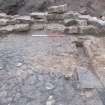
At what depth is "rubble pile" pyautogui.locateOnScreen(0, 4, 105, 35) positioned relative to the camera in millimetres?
4238

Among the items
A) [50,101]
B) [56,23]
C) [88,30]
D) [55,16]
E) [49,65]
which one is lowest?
[50,101]

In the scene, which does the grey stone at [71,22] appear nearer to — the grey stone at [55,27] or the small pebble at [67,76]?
the grey stone at [55,27]

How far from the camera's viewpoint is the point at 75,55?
10.9 ft

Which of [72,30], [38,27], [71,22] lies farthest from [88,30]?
[38,27]

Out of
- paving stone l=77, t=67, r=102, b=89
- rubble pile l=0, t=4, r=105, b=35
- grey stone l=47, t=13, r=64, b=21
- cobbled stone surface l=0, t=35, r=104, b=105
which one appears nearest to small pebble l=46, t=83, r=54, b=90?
cobbled stone surface l=0, t=35, r=104, b=105

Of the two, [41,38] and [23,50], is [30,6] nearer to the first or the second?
[41,38]

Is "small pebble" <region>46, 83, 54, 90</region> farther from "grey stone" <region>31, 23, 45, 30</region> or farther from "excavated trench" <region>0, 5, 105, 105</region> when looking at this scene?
"grey stone" <region>31, 23, 45, 30</region>

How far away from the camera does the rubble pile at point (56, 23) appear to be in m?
4.24

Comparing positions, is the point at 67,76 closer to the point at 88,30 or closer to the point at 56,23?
the point at 88,30

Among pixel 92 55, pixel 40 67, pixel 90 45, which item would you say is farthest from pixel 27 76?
pixel 90 45

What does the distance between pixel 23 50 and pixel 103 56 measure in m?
1.37

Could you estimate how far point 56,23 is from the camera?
4.60 metres

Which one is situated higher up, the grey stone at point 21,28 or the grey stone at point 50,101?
the grey stone at point 21,28

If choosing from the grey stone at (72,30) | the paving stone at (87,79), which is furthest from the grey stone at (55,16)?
the paving stone at (87,79)
